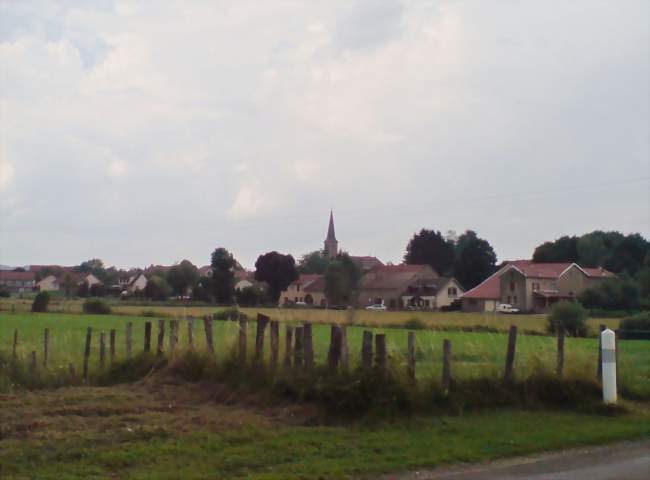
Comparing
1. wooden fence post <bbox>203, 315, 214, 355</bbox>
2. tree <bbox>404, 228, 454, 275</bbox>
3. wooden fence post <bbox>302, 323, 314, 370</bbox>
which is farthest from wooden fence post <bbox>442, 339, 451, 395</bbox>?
tree <bbox>404, 228, 454, 275</bbox>

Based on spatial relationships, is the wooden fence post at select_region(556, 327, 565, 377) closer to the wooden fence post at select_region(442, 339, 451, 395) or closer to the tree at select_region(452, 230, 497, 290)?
the wooden fence post at select_region(442, 339, 451, 395)

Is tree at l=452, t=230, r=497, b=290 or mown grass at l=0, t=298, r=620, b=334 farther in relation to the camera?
tree at l=452, t=230, r=497, b=290

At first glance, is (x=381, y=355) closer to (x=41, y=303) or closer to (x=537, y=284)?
(x=537, y=284)

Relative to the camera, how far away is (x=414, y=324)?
45719mm

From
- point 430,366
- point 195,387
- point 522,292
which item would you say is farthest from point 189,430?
point 522,292

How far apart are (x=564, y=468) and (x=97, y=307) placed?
217 ft

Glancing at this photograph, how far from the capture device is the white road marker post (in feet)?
42.7

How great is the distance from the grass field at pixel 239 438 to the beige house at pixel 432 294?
200ft

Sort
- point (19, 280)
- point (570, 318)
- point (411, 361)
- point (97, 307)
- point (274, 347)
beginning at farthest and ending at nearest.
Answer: point (19, 280)
point (97, 307)
point (570, 318)
point (274, 347)
point (411, 361)

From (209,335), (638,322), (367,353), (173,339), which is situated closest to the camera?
(367,353)

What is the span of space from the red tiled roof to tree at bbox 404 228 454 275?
63646 millimetres

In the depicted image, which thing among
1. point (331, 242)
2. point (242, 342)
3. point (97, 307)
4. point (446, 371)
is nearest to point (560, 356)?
point (446, 371)

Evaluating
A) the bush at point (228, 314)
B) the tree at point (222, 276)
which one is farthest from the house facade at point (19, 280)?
the bush at point (228, 314)

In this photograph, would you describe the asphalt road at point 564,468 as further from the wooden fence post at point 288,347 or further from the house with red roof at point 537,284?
the house with red roof at point 537,284
